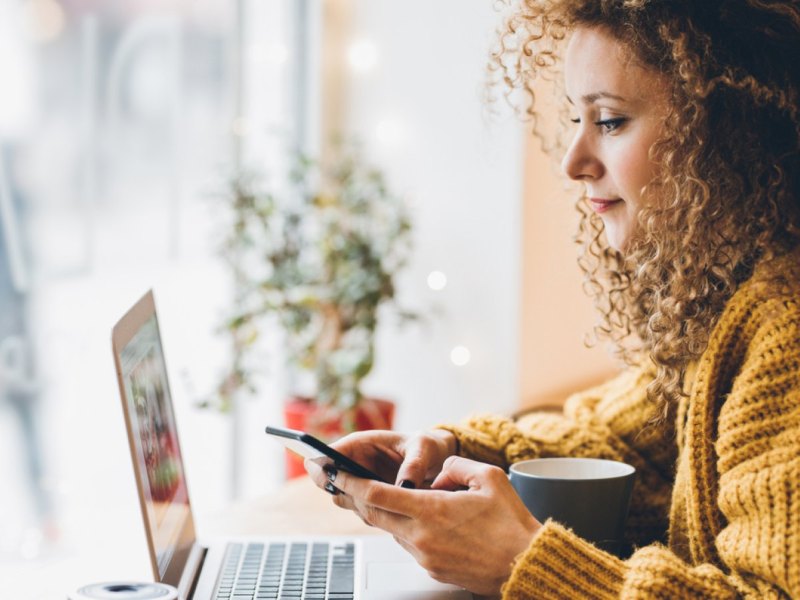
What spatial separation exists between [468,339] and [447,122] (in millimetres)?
426

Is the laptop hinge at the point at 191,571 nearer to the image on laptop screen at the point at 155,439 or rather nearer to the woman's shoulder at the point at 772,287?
the image on laptop screen at the point at 155,439

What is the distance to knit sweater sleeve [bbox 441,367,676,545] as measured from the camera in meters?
1.09

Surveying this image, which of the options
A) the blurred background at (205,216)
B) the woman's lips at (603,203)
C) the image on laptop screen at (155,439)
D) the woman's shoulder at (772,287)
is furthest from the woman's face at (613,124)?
the blurred background at (205,216)

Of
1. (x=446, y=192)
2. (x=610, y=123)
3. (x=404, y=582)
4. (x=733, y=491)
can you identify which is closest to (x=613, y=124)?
(x=610, y=123)

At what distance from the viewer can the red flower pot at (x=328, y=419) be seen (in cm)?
184

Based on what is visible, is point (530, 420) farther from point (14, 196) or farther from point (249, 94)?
point (249, 94)

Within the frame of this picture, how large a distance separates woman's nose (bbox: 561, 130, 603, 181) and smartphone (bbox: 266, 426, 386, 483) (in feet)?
1.15

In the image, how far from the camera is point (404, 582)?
93 cm

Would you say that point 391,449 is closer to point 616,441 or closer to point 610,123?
point 616,441

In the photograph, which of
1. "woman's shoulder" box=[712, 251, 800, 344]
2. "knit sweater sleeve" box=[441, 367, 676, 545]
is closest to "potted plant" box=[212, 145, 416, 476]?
"knit sweater sleeve" box=[441, 367, 676, 545]

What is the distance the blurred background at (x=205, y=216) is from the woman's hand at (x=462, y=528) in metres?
0.78

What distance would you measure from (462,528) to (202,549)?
32cm

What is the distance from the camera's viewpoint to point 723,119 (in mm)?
861

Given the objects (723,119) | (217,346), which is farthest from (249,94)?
(723,119)
